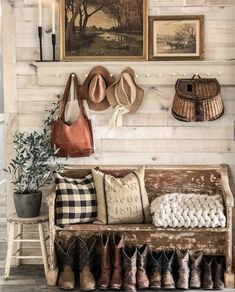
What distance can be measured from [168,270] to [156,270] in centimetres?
8

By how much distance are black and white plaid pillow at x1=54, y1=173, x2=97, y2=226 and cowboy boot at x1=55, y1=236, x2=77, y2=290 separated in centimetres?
13

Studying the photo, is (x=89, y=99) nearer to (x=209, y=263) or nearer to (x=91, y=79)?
(x=91, y=79)

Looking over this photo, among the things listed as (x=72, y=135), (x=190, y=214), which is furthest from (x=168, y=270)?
(x=72, y=135)

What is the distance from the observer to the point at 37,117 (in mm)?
3836

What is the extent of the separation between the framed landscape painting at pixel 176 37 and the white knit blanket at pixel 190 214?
104cm

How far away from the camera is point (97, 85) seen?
370cm

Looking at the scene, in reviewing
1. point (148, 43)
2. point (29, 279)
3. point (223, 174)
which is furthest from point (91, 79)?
point (29, 279)

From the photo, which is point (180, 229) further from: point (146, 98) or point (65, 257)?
point (146, 98)

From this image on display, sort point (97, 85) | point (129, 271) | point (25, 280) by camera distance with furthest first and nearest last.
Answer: point (97, 85) < point (25, 280) < point (129, 271)

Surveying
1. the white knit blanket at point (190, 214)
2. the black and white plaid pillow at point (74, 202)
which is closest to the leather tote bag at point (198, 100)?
the white knit blanket at point (190, 214)

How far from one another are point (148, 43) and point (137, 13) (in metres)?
0.22

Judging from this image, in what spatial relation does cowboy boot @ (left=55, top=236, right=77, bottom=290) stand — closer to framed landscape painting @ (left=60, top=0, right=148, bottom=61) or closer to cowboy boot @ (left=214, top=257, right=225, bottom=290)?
cowboy boot @ (left=214, top=257, right=225, bottom=290)

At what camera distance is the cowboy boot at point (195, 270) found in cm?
339

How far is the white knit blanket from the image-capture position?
3354mm
